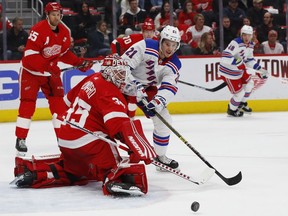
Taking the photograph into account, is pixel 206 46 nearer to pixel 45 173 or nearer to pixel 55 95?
pixel 55 95

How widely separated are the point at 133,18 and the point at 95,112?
5843 mm

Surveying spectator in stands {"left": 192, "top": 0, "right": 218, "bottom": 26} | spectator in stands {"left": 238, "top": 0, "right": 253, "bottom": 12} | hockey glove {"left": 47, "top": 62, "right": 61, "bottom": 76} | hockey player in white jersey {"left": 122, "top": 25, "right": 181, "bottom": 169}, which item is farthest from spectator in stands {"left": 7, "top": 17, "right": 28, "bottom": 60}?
hockey player in white jersey {"left": 122, "top": 25, "right": 181, "bottom": 169}

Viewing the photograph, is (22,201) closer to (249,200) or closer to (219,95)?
(249,200)

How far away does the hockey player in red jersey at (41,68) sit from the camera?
6824 millimetres

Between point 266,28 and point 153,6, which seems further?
point 266,28

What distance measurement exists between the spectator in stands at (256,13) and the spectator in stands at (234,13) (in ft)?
0.60

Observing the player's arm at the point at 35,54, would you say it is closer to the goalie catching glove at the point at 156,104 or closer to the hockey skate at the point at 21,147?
the hockey skate at the point at 21,147

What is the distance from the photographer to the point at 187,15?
1103cm

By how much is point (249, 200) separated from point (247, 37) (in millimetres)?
5641

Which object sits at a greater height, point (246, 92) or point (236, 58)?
point (236, 58)

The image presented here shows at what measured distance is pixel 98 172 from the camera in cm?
507

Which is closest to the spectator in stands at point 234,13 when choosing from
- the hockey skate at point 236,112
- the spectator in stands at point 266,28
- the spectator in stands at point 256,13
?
the spectator in stands at point 256,13

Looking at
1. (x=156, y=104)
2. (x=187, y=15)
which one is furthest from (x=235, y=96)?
(x=156, y=104)

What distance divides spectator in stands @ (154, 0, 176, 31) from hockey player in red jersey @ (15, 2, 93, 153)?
396cm
